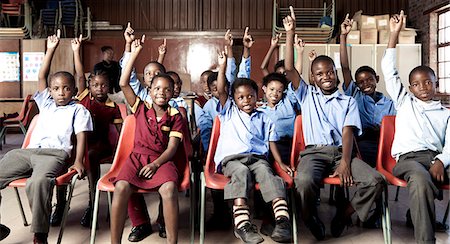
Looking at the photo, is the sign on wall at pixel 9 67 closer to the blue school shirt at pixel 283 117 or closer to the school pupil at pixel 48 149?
the school pupil at pixel 48 149

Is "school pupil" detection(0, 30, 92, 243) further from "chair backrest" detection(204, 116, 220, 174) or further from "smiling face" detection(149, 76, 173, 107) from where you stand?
"chair backrest" detection(204, 116, 220, 174)

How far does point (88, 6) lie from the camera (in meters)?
9.57

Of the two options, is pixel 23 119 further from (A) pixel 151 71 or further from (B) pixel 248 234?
(B) pixel 248 234

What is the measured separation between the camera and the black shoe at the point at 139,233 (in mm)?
2545

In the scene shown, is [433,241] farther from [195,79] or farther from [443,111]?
[195,79]

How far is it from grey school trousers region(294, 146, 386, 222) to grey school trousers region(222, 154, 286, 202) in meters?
0.17

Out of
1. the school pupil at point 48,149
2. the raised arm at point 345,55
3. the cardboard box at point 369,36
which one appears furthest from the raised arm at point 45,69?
the cardboard box at point 369,36

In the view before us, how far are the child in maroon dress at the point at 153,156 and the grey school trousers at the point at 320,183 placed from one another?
72cm

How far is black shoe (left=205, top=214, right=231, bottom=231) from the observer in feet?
9.16

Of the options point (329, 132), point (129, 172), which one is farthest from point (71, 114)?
point (329, 132)

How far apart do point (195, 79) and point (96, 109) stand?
6.65 meters

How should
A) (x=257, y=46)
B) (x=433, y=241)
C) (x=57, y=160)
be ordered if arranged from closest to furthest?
1. (x=433, y=241)
2. (x=57, y=160)
3. (x=257, y=46)

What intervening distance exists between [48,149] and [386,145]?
2.10 metres

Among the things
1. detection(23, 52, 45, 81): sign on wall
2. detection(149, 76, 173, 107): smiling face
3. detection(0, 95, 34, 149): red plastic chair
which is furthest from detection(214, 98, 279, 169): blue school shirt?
detection(23, 52, 45, 81): sign on wall
